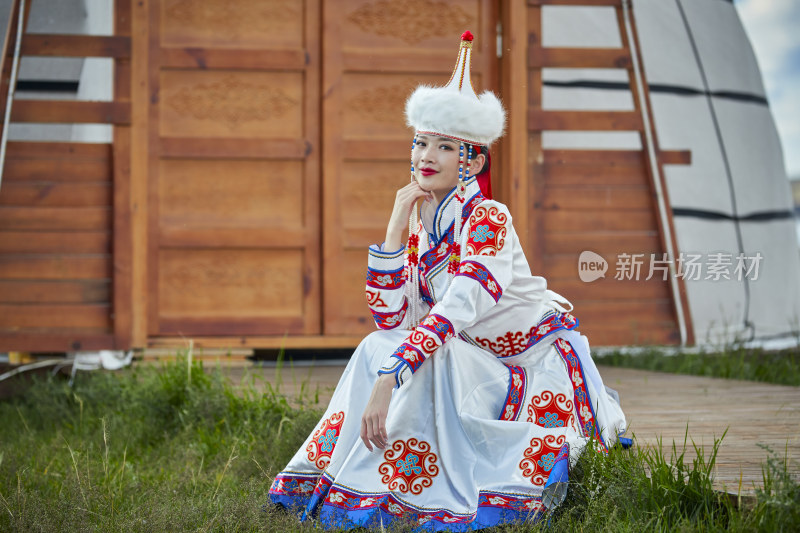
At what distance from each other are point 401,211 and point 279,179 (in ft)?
7.39

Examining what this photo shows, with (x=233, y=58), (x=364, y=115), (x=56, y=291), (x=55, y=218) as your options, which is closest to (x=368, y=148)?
(x=364, y=115)

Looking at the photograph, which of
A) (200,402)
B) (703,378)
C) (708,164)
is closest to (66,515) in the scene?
(200,402)

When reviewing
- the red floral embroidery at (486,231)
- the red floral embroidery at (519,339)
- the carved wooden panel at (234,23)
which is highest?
the carved wooden panel at (234,23)

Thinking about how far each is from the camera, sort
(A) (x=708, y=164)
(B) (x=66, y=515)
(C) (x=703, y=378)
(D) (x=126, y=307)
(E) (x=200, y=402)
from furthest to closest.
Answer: (A) (x=708, y=164) < (D) (x=126, y=307) < (C) (x=703, y=378) < (E) (x=200, y=402) < (B) (x=66, y=515)

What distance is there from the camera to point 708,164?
4863 millimetres

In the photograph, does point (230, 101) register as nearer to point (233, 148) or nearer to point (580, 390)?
point (233, 148)

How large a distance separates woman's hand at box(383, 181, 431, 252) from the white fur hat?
13 cm

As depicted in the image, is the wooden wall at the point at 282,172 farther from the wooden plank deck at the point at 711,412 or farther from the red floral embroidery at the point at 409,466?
the red floral embroidery at the point at 409,466

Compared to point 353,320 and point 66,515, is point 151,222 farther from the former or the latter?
point 66,515

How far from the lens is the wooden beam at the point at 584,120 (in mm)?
4055

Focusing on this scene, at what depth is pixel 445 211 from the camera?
6.26 ft

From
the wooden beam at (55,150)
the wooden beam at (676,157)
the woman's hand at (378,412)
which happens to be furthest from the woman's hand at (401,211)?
the wooden beam at (676,157)

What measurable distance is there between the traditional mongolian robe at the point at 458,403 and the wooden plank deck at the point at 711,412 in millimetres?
330

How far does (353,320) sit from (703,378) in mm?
1576
